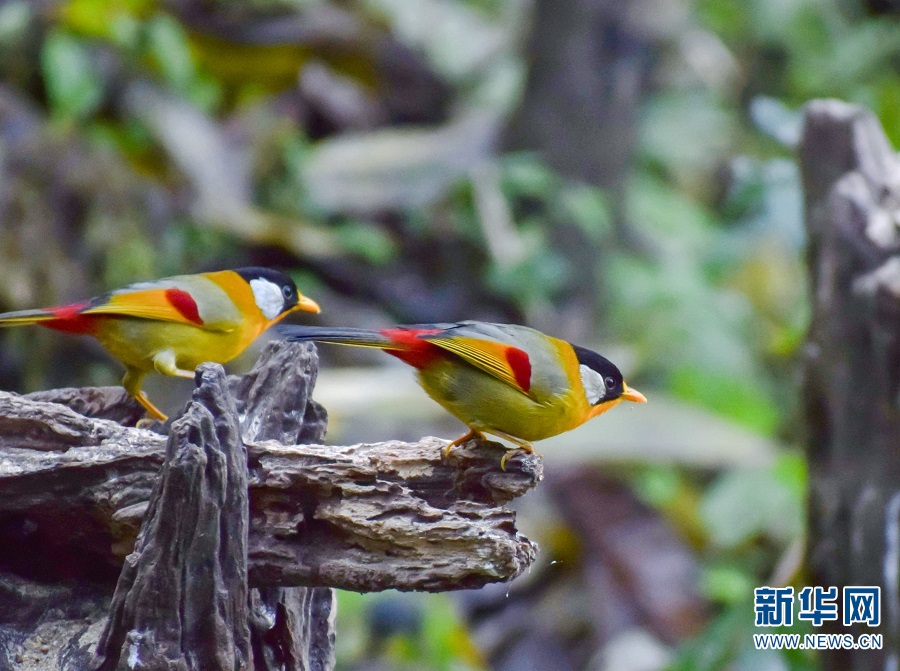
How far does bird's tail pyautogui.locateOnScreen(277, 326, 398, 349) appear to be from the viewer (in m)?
2.36

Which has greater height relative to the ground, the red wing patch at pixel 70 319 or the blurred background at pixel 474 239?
the blurred background at pixel 474 239

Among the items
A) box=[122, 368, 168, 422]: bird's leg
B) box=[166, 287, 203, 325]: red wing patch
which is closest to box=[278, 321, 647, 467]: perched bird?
box=[166, 287, 203, 325]: red wing patch

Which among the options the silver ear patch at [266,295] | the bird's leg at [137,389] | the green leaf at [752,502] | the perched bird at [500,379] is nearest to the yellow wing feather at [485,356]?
the perched bird at [500,379]

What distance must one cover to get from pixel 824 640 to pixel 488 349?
2.50 m

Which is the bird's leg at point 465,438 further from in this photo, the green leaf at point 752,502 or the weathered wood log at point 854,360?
the green leaf at point 752,502

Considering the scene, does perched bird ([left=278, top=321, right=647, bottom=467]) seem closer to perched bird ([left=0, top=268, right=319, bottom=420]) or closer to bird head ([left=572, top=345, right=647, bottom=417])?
bird head ([left=572, top=345, right=647, bottom=417])

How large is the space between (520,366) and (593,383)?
0.83 ft

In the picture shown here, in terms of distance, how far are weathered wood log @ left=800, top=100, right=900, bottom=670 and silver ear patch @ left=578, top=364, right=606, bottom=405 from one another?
1.63 m

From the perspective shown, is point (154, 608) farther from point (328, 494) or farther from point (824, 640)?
point (824, 640)

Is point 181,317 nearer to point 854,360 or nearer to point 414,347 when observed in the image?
point 414,347

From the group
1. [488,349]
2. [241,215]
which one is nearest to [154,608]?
[488,349]

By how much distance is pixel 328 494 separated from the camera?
7.90 ft

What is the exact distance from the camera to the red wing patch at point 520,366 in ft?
8.50

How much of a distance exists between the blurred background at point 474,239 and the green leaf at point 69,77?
1.0 inches
